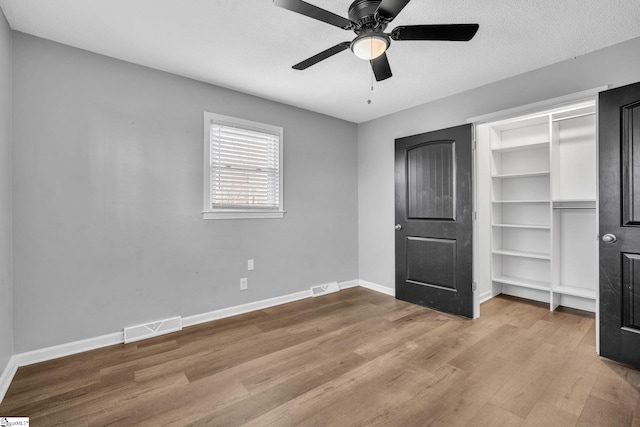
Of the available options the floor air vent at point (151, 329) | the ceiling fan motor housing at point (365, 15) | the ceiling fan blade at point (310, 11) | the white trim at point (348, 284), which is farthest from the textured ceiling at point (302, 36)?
the white trim at point (348, 284)

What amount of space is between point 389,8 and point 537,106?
6.87 ft

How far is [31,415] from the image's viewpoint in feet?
5.64

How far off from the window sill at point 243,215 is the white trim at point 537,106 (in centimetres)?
248

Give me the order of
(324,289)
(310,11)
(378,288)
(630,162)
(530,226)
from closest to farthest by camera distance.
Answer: (310,11) → (630,162) → (530,226) → (324,289) → (378,288)

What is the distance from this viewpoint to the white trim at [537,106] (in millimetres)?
2525

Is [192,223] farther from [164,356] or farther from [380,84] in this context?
[380,84]

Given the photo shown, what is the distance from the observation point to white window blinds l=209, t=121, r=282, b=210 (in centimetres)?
323

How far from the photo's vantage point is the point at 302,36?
2.30 metres

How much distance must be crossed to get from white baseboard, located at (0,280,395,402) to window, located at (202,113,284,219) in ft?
3.43

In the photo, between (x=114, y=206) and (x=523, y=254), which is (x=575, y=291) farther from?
(x=114, y=206)

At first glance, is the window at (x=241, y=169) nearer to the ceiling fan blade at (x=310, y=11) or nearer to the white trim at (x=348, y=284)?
the white trim at (x=348, y=284)

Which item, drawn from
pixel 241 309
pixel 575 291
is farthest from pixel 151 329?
pixel 575 291

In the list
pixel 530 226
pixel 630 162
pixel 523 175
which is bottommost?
pixel 530 226

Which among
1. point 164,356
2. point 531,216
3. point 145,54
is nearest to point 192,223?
point 164,356
